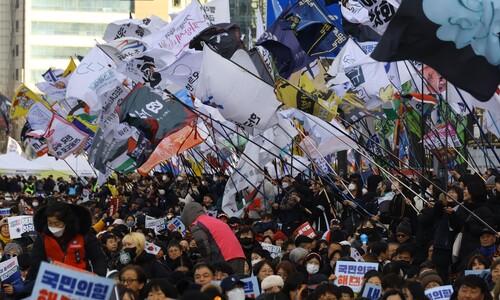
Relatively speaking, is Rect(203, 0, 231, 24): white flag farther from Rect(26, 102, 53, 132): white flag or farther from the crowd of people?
Rect(26, 102, 53, 132): white flag

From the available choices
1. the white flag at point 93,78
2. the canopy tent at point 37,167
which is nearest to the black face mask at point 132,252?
the white flag at point 93,78

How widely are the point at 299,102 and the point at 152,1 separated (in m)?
95.3

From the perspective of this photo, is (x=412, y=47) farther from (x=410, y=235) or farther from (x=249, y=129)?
(x=249, y=129)

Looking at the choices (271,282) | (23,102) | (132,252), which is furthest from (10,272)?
(23,102)

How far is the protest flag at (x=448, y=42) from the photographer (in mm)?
11141

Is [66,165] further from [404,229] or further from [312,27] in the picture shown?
[404,229]

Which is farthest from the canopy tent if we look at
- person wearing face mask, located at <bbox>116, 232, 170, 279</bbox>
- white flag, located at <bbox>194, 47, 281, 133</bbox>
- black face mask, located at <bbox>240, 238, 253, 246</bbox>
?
person wearing face mask, located at <bbox>116, 232, 170, 279</bbox>

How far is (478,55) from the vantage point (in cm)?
1120

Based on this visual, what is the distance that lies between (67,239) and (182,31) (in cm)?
1414

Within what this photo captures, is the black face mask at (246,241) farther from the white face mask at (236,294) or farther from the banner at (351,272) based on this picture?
the white face mask at (236,294)

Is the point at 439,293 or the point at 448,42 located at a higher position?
the point at 448,42

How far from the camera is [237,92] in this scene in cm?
1925

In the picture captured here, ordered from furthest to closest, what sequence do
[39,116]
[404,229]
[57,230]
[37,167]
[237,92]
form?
1. [37,167]
2. [39,116]
3. [237,92]
4. [404,229]
5. [57,230]

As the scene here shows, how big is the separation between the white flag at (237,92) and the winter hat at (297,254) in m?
4.59
